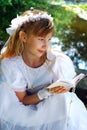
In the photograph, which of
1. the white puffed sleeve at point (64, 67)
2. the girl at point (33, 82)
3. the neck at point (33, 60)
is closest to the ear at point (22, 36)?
the girl at point (33, 82)

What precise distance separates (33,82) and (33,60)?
15 centimetres

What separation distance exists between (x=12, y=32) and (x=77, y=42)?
4.68m

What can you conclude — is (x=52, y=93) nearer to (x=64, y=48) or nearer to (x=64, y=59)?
(x=64, y=59)

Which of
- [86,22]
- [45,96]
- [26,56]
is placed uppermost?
[26,56]

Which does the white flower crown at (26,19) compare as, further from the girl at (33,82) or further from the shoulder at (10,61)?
the shoulder at (10,61)

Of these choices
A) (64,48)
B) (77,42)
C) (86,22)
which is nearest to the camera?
(64,48)

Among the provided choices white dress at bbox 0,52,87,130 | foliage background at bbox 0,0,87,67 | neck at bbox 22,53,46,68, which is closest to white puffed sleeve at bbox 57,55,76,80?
white dress at bbox 0,52,87,130

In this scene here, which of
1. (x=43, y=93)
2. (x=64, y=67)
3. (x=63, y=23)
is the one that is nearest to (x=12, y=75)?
(x=43, y=93)

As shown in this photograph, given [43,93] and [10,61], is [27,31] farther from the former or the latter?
[43,93]

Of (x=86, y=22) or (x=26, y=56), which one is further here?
(x=86, y=22)

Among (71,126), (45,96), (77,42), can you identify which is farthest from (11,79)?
(77,42)

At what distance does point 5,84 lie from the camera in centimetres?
272

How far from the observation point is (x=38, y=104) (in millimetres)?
2719

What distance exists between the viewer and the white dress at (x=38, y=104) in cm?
268
